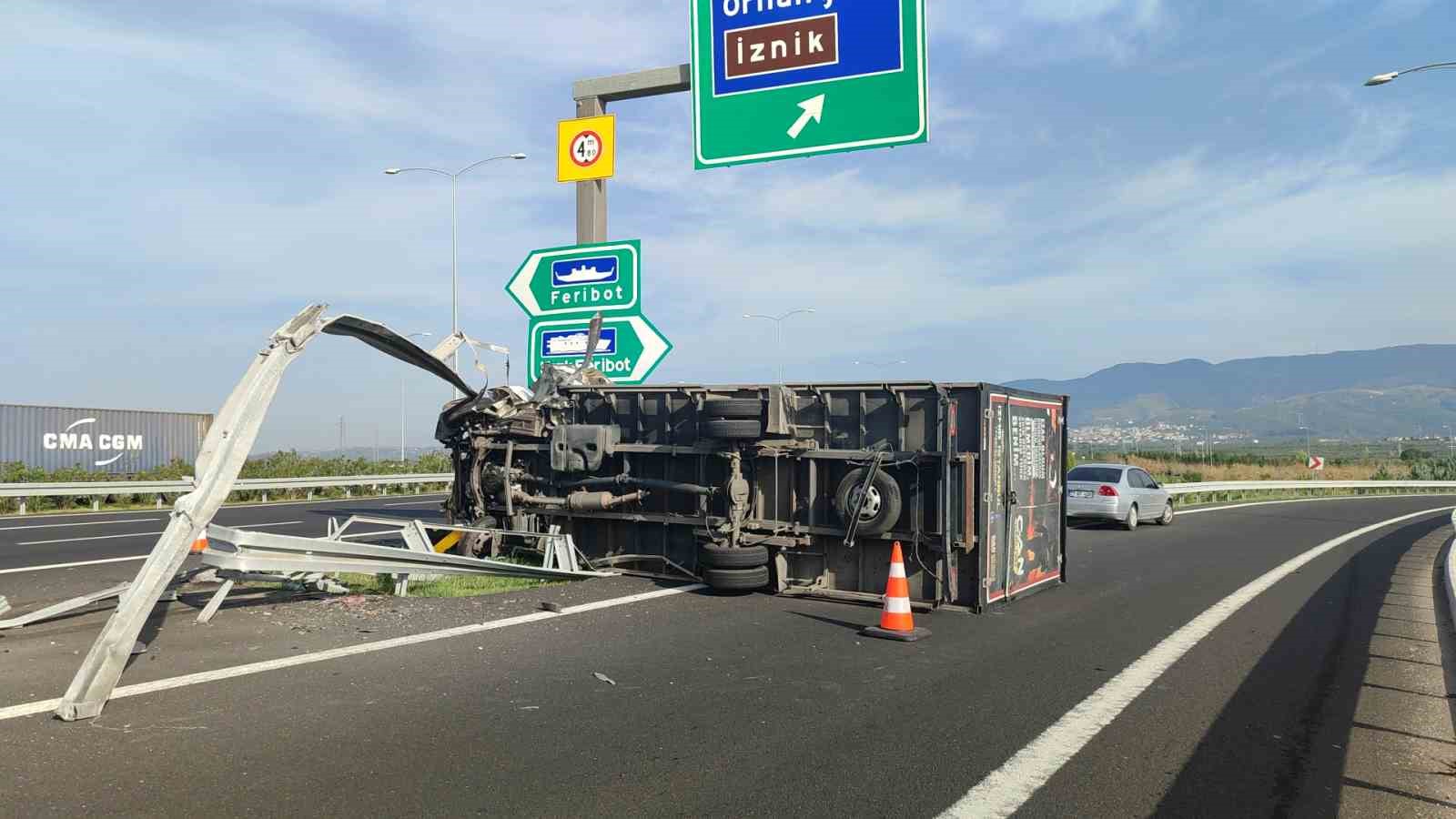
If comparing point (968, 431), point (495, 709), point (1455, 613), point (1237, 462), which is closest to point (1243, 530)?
point (1455, 613)

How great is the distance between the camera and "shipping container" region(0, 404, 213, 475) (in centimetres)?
3328

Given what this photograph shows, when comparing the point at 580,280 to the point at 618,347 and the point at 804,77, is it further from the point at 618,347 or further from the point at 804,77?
the point at 804,77

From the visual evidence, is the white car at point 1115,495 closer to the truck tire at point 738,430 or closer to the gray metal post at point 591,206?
the gray metal post at point 591,206

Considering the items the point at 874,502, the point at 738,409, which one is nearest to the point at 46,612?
the point at 738,409

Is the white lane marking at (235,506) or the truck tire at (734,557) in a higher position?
the truck tire at (734,557)

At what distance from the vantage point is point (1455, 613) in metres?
9.91

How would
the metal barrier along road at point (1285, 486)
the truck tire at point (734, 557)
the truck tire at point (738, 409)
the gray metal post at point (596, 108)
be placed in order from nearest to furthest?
1. the truck tire at point (734, 557)
2. the truck tire at point (738, 409)
3. the gray metal post at point (596, 108)
4. the metal barrier along road at point (1285, 486)

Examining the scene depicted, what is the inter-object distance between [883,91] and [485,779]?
8.67 meters

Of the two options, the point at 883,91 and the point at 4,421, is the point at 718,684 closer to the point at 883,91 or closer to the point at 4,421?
the point at 883,91

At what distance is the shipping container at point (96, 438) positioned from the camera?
109 ft

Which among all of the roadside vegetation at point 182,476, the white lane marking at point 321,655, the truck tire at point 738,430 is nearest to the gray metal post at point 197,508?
the white lane marking at point 321,655

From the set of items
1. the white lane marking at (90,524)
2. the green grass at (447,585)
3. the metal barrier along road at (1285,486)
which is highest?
the green grass at (447,585)

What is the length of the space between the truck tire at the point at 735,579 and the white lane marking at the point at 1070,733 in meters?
3.91

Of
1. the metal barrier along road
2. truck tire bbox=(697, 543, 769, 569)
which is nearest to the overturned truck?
truck tire bbox=(697, 543, 769, 569)
